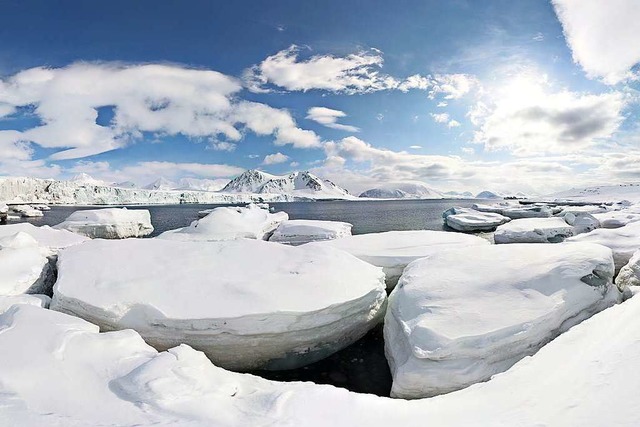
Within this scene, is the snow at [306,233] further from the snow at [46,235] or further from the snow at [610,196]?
the snow at [610,196]

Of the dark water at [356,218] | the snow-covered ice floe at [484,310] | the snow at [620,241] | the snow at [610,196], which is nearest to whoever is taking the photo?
the snow-covered ice floe at [484,310]

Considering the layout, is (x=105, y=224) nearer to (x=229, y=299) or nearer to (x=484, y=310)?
(x=229, y=299)

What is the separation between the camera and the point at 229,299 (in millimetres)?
7621

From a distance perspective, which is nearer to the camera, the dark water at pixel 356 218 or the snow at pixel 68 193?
the dark water at pixel 356 218

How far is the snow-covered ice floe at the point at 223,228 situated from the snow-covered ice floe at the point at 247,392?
1614 centimetres

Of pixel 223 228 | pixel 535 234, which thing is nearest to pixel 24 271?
pixel 223 228

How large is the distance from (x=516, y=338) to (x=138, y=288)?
776 centimetres

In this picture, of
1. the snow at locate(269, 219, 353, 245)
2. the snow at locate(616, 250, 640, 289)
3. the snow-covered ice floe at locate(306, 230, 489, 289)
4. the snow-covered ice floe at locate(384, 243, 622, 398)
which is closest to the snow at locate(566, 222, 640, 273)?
the snow at locate(616, 250, 640, 289)

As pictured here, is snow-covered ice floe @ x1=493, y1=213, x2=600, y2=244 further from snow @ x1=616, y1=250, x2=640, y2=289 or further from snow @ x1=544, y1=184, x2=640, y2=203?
snow @ x1=544, y1=184, x2=640, y2=203

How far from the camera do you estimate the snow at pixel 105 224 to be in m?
27.7

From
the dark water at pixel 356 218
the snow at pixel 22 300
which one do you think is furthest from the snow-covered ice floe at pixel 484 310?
the dark water at pixel 356 218

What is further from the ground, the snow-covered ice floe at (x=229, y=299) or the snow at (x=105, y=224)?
the snow-covered ice floe at (x=229, y=299)

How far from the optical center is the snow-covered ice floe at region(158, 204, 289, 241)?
860 inches

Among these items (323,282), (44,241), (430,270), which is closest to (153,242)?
(323,282)
